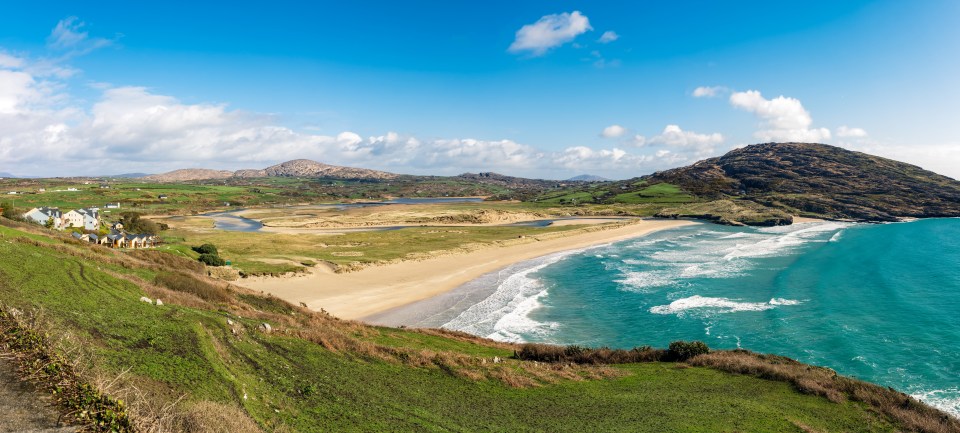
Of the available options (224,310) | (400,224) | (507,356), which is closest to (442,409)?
(507,356)

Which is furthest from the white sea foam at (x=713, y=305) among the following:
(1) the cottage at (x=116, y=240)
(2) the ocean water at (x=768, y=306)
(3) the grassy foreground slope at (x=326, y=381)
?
(1) the cottage at (x=116, y=240)

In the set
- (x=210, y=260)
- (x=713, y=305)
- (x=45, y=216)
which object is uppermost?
(x=45, y=216)

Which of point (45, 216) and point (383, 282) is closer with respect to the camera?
point (383, 282)

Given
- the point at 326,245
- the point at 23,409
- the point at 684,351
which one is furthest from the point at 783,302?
the point at 326,245

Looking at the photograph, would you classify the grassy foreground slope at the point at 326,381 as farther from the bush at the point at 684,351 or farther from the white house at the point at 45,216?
the white house at the point at 45,216

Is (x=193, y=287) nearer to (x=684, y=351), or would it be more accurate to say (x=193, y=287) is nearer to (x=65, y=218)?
(x=684, y=351)

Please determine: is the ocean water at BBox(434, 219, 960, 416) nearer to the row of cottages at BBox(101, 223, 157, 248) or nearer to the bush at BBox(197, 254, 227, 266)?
the bush at BBox(197, 254, 227, 266)

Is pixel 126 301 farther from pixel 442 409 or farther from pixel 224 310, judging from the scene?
pixel 442 409
